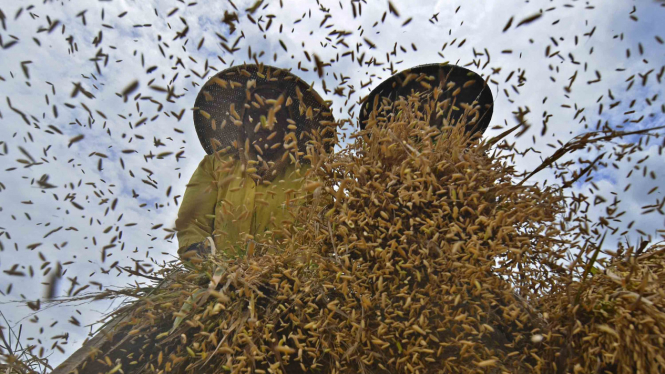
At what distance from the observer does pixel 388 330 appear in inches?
56.7

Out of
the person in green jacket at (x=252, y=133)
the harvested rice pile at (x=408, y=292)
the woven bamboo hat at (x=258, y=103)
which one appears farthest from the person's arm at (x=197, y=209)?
the harvested rice pile at (x=408, y=292)

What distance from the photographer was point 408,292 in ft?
4.98

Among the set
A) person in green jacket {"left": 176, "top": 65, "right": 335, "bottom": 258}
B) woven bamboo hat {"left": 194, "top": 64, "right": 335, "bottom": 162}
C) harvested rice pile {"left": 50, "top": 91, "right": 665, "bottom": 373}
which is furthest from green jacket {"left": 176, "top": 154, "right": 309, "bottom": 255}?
harvested rice pile {"left": 50, "top": 91, "right": 665, "bottom": 373}

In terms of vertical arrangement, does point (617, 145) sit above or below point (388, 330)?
above

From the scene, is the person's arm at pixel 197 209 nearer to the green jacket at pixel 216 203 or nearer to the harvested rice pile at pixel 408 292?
the green jacket at pixel 216 203

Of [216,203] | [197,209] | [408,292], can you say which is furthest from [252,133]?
[408,292]

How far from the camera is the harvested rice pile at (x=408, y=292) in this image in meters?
1.38

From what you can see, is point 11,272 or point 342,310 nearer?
point 342,310

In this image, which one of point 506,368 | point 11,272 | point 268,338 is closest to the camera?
point 268,338

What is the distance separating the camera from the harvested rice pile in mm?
1382

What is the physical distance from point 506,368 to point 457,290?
0.40m

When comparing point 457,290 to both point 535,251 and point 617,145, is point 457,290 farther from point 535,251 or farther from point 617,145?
point 617,145

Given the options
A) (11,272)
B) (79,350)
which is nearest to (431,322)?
(79,350)

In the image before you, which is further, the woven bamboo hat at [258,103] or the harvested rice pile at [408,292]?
the woven bamboo hat at [258,103]
